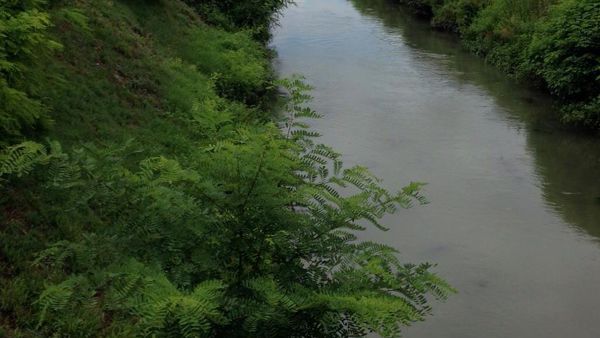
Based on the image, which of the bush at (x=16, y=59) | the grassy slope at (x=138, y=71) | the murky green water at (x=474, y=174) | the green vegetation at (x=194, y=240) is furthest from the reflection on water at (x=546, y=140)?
the bush at (x=16, y=59)

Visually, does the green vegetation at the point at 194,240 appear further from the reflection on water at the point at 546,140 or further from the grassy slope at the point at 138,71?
the reflection on water at the point at 546,140

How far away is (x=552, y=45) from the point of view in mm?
19297

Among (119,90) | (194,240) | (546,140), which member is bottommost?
(546,140)

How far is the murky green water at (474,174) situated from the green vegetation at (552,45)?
2.45 feet

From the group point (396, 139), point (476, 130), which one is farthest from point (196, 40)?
point (476, 130)

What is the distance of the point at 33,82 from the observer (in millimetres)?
7684

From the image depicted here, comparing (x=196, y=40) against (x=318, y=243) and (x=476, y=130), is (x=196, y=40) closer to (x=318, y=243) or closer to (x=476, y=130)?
(x=476, y=130)

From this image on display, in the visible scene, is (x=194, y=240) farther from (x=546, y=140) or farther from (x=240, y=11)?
(x=240, y=11)

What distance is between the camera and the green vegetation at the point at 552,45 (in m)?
→ 17.7

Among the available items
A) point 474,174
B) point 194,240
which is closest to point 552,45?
point 474,174

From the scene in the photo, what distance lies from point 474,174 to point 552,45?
7.24 metres

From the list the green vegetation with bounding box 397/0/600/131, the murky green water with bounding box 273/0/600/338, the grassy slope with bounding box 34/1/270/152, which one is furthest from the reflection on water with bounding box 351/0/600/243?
the grassy slope with bounding box 34/1/270/152

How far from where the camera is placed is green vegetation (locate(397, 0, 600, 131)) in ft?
58.1

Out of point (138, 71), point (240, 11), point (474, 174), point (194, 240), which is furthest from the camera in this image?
point (240, 11)
